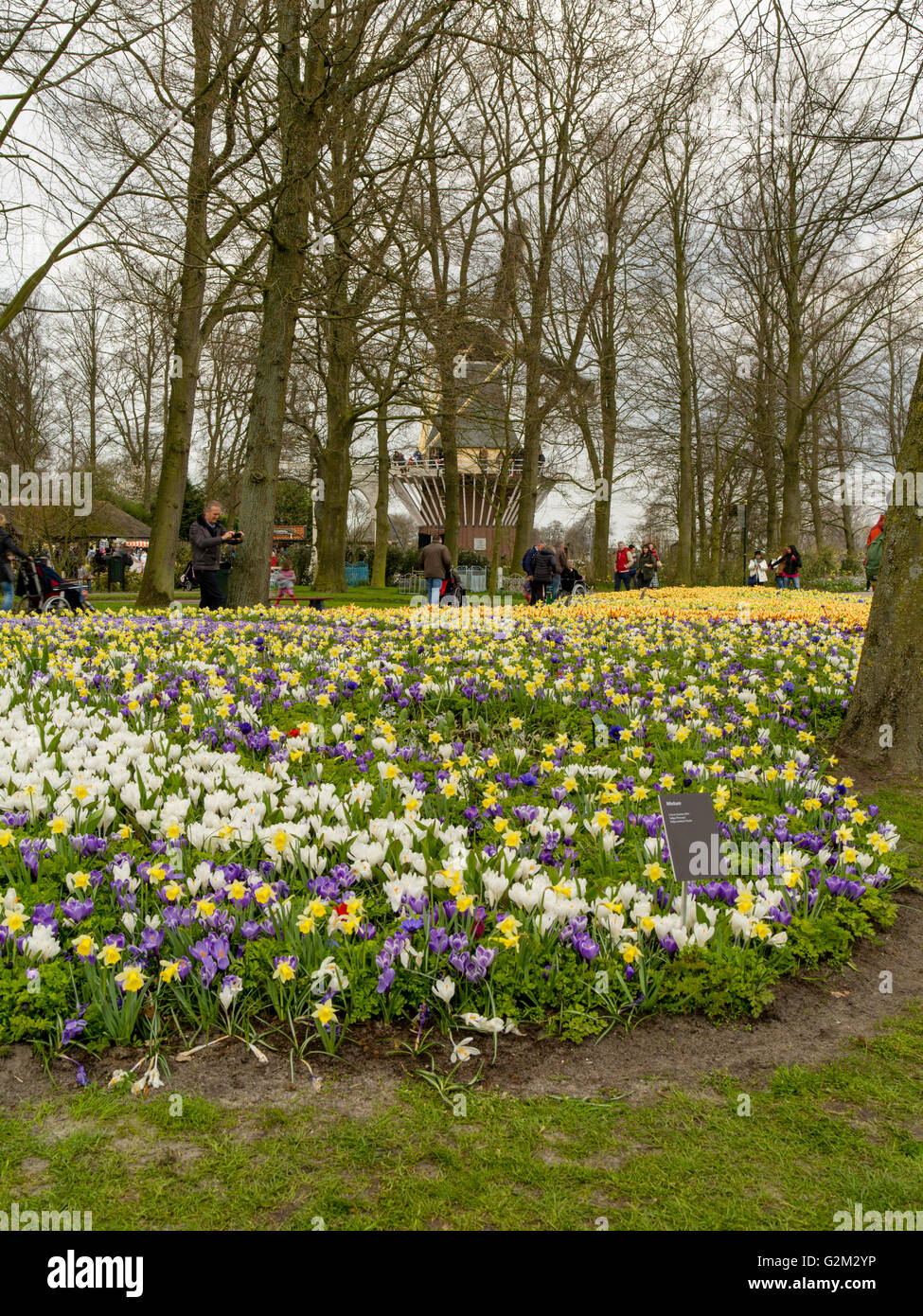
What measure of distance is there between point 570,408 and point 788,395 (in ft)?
25.1

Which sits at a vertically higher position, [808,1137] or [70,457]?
[70,457]

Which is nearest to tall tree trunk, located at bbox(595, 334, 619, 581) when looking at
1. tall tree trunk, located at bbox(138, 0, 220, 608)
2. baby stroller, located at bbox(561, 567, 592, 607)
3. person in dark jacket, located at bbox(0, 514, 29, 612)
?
baby stroller, located at bbox(561, 567, 592, 607)

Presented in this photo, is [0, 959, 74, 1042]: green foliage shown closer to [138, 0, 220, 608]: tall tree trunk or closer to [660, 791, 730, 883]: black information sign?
[660, 791, 730, 883]: black information sign

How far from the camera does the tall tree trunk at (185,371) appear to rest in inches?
547

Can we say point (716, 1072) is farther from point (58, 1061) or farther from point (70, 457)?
point (70, 457)

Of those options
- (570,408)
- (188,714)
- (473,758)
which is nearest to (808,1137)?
(473,758)

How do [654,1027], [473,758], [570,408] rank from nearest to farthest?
[654,1027] < [473,758] < [570,408]

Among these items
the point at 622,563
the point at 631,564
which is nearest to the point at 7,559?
the point at 622,563

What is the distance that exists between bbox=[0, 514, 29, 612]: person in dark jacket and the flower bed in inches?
320

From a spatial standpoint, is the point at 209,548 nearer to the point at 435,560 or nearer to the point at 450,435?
the point at 435,560

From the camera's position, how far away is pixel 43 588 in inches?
632

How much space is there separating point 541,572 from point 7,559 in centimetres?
985

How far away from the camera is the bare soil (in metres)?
2.76
